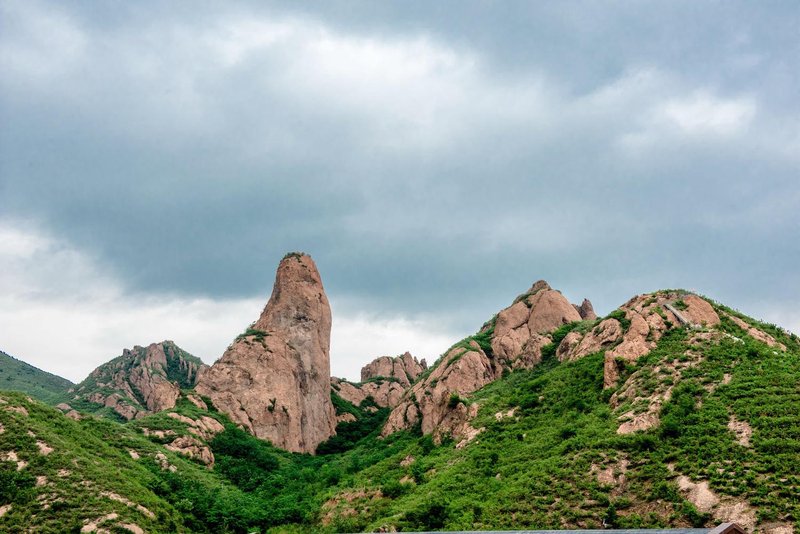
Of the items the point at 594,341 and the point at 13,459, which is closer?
the point at 13,459

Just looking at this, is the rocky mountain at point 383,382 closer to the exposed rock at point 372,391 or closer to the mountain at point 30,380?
the exposed rock at point 372,391

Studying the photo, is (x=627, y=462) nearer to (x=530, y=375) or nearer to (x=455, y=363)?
(x=530, y=375)

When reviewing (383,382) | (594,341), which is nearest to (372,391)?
(383,382)

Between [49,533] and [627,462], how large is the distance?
35418 millimetres

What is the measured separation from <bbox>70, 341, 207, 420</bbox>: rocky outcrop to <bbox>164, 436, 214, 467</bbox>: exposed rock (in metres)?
45.0

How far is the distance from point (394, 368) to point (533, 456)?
294 feet

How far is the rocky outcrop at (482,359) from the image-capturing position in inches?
2226

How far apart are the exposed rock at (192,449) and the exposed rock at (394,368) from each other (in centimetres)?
6654

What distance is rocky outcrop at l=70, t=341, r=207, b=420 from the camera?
10188 centimetres

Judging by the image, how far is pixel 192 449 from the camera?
53.3 m

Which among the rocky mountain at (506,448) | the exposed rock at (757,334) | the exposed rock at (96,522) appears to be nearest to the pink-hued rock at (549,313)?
the rocky mountain at (506,448)

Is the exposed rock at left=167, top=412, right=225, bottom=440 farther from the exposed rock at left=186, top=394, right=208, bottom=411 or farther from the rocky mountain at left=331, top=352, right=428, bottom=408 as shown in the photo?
the rocky mountain at left=331, top=352, right=428, bottom=408

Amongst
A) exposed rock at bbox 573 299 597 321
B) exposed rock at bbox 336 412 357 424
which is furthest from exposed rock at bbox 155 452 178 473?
exposed rock at bbox 573 299 597 321

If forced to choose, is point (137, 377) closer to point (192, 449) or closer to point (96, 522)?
point (192, 449)
